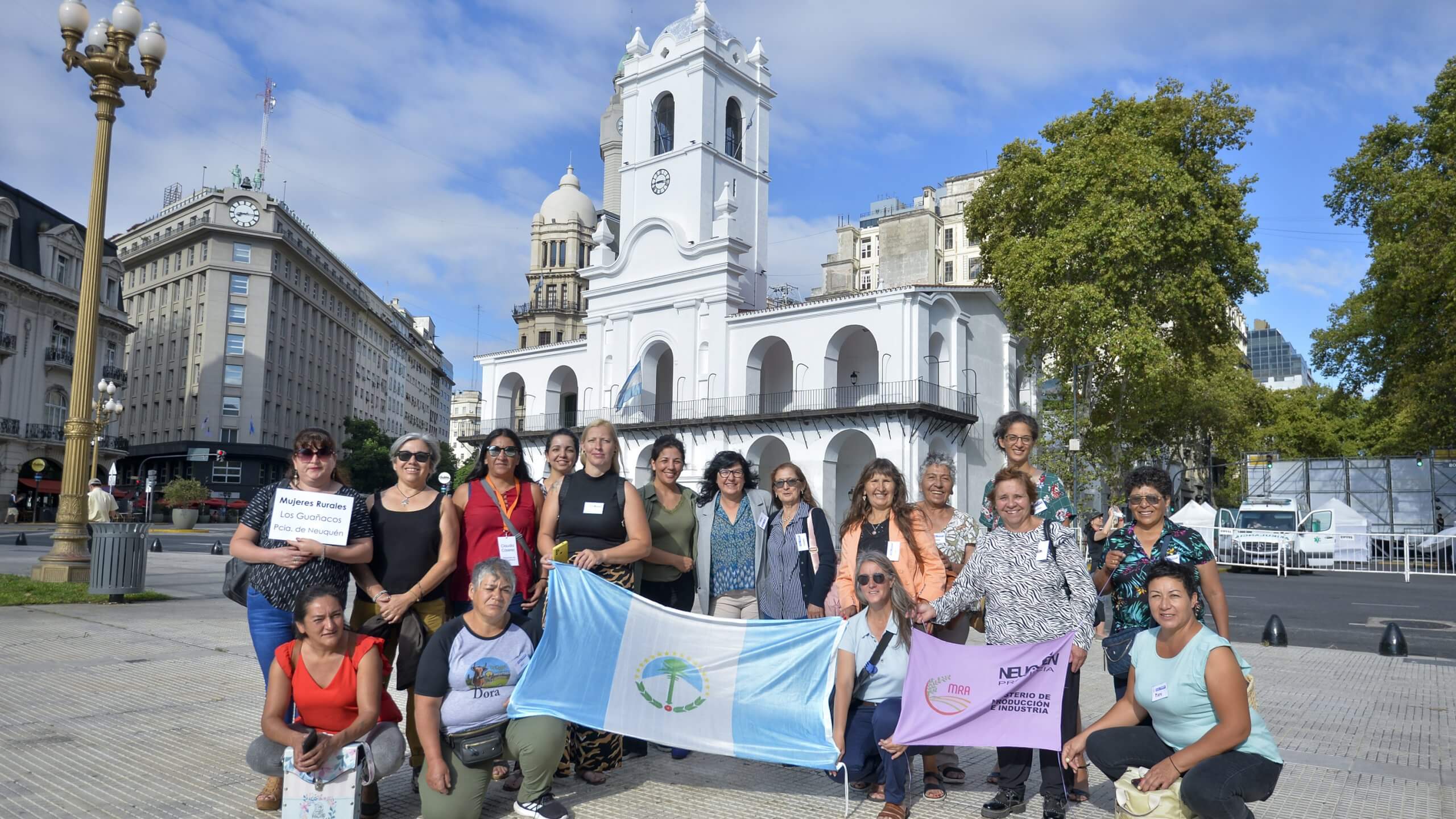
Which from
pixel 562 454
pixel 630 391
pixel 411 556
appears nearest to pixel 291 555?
pixel 411 556

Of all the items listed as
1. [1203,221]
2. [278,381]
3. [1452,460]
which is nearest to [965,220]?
[1203,221]

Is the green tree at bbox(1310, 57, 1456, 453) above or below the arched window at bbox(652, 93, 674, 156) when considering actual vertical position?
below

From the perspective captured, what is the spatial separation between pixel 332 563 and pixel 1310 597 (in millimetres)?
19262

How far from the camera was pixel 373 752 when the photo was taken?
436cm

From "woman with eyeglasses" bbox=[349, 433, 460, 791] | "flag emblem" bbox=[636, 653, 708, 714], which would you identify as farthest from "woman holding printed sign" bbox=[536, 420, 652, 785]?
"woman with eyeglasses" bbox=[349, 433, 460, 791]

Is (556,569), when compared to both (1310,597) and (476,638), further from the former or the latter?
(1310,597)

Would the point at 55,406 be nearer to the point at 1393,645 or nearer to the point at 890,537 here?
the point at 890,537

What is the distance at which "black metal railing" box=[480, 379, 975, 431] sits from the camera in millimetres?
32531

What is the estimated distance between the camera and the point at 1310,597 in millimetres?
18312

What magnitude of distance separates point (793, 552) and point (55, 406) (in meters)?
53.9

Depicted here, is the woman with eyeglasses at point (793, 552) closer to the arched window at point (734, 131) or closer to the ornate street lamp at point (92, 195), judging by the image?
the ornate street lamp at point (92, 195)

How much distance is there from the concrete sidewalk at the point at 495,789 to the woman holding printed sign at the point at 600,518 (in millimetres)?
865

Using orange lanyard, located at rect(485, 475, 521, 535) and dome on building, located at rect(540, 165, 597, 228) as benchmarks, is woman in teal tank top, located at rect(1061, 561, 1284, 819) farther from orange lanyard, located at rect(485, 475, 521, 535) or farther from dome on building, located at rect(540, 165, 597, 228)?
dome on building, located at rect(540, 165, 597, 228)

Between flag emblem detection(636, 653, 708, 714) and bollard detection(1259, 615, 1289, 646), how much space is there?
9252mm
